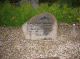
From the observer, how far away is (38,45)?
2834 millimetres

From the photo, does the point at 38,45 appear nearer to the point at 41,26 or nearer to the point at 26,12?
the point at 41,26

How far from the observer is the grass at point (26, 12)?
286 cm

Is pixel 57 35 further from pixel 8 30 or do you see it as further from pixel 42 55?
pixel 8 30

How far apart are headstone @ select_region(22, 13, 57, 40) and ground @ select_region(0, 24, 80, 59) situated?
0.16ft

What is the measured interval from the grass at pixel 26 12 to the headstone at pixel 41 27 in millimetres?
50

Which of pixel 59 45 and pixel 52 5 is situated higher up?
pixel 52 5

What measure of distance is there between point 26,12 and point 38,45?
0.39 m

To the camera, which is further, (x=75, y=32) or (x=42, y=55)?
(x=75, y=32)

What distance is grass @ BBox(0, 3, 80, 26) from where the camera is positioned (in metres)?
2.86

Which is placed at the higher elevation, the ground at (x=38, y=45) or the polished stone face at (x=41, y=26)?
the polished stone face at (x=41, y=26)

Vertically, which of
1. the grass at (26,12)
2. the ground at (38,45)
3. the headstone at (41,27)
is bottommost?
the ground at (38,45)

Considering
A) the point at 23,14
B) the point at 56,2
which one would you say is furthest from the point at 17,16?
the point at 56,2

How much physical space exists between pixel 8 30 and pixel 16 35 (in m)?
0.11

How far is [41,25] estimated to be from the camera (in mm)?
2873
